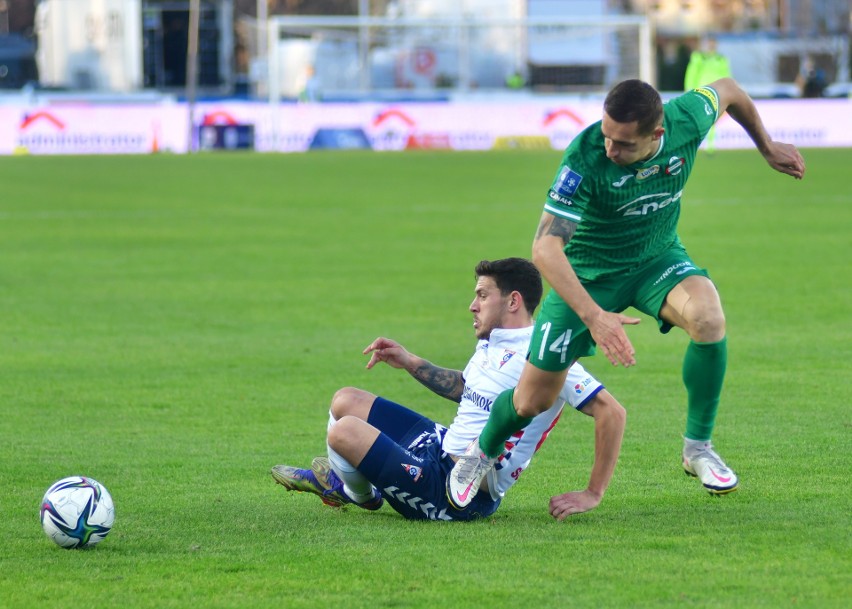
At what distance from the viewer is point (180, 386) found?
9.15m

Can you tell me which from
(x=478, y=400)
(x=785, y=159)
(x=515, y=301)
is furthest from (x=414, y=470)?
(x=785, y=159)

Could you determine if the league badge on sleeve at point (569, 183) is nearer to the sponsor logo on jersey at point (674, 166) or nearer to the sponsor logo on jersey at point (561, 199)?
the sponsor logo on jersey at point (561, 199)

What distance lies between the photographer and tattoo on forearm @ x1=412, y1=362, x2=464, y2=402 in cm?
609

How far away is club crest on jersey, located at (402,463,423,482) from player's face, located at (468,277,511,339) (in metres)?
0.58

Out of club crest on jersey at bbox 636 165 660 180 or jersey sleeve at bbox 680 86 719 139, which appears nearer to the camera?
club crest on jersey at bbox 636 165 660 180

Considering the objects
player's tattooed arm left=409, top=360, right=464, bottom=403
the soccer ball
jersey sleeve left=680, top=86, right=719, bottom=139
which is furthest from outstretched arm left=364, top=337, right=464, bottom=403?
jersey sleeve left=680, top=86, right=719, bottom=139

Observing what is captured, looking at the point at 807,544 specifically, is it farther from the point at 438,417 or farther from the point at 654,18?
the point at 654,18

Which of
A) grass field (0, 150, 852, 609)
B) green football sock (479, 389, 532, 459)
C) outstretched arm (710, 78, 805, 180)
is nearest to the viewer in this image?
grass field (0, 150, 852, 609)

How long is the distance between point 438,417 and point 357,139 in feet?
102

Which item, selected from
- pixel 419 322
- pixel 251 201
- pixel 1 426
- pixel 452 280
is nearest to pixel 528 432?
pixel 1 426

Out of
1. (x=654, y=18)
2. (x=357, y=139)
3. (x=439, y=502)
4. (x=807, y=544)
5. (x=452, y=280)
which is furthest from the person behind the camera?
(x=654, y=18)

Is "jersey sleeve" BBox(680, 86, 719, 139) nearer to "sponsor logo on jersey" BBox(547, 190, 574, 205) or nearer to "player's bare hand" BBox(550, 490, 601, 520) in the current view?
"sponsor logo on jersey" BBox(547, 190, 574, 205)

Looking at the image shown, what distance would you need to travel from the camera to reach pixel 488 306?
19.0ft

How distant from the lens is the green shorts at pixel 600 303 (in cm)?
554
